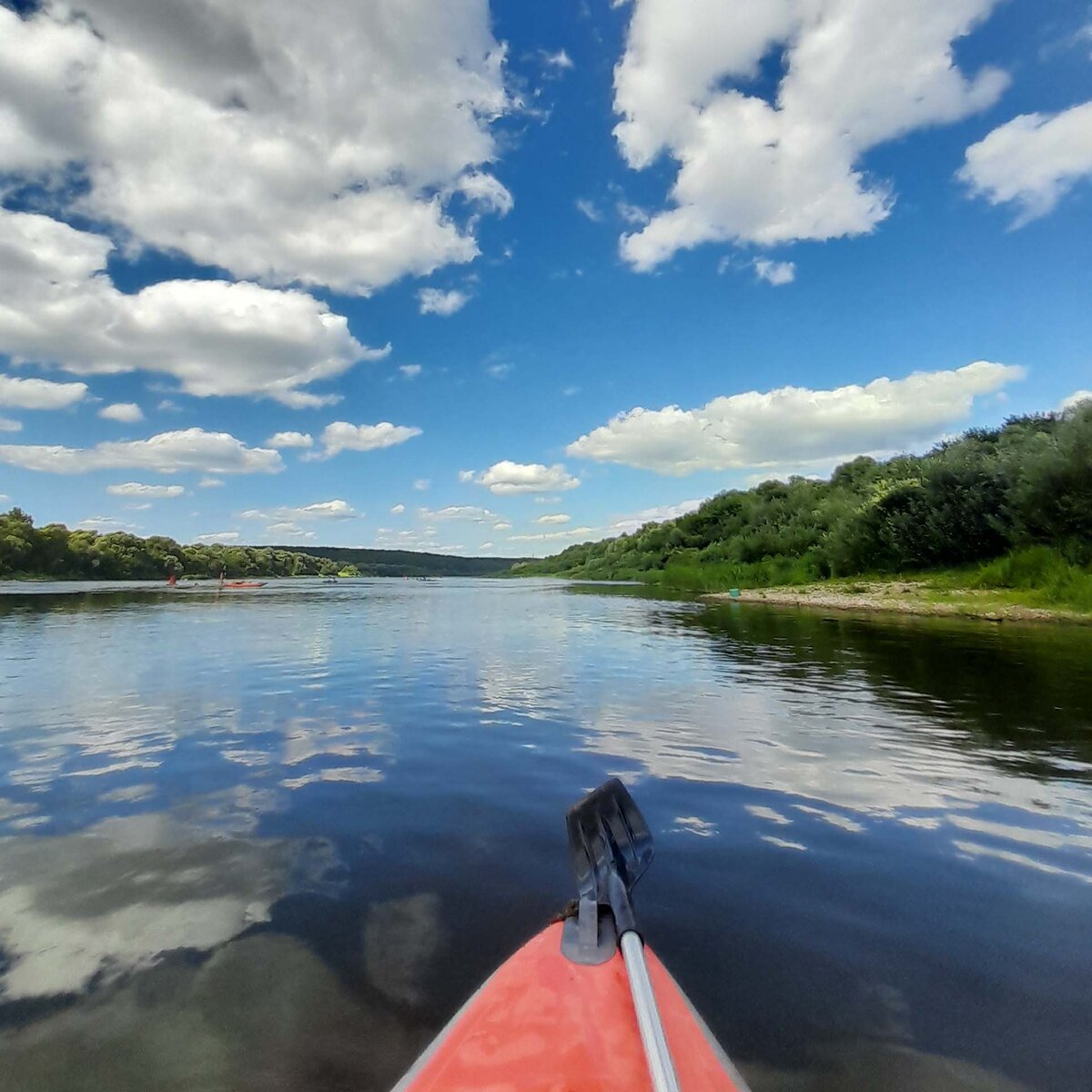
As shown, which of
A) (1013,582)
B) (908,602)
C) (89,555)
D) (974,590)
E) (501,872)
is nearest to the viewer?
(501,872)

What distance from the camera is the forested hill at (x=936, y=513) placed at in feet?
105

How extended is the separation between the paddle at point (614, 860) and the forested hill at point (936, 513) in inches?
1410

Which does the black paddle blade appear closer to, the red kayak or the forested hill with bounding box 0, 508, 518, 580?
the red kayak

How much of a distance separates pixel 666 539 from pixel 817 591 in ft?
306

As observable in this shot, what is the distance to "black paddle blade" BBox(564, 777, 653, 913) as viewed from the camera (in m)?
3.87

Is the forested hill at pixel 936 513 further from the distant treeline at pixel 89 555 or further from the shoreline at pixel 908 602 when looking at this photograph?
the distant treeline at pixel 89 555

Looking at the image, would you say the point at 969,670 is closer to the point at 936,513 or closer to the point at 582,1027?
the point at 582,1027

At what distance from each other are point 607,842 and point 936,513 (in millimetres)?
44627

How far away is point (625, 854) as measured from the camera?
13.6ft

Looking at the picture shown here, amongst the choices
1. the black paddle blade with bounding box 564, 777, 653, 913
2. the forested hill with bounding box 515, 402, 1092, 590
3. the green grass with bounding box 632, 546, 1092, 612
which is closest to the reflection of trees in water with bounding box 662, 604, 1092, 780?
the green grass with bounding box 632, 546, 1092, 612

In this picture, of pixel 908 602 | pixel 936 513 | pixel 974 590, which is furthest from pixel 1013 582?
pixel 936 513

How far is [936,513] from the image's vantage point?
41.2m

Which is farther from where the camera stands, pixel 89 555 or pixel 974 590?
pixel 89 555

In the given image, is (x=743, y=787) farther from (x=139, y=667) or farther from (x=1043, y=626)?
(x=1043, y=626)
